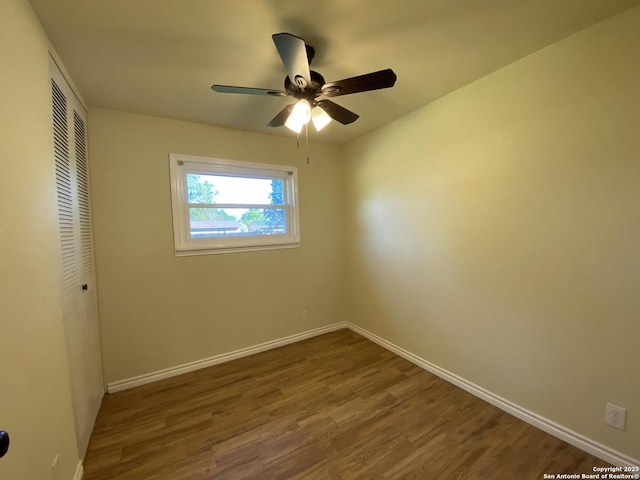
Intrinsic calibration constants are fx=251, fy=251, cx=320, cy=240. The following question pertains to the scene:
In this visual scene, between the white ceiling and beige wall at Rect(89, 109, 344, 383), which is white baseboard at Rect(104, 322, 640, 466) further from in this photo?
the white ceiling

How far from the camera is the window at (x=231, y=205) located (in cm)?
245

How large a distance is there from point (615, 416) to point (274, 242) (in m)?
2.80

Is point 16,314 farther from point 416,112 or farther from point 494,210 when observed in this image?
point 416,112

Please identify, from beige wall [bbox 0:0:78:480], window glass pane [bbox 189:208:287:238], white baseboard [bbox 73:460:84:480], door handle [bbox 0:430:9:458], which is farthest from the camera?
window glass pane [bbox 189:208:287:238]

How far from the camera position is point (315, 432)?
171cm

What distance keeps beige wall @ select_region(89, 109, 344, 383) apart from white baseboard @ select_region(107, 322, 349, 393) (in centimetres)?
5

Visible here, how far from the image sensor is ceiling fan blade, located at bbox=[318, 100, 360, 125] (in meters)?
1.66

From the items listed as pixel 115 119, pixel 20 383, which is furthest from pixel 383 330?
pixel 115 119

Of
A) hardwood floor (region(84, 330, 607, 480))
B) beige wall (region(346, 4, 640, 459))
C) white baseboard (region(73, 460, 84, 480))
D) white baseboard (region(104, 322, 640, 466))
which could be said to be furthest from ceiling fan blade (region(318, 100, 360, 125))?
white baseboard (region(73, 460, 84, 480))

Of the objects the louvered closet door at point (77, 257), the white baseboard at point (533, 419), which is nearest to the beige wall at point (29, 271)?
the louvered closet door at point (77, 257)

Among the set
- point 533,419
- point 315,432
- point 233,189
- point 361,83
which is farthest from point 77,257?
point 533,419

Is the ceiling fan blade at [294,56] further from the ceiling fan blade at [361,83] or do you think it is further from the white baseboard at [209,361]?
the white baseboard at [209,361]

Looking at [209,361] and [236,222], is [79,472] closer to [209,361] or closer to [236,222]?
[209,361]

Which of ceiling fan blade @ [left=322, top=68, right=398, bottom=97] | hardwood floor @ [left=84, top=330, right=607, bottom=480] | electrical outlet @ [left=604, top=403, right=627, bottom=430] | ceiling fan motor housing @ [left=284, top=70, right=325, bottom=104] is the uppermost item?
ceiling fan motor housing @ [left=284, top=70, right=325, bottom=104]
